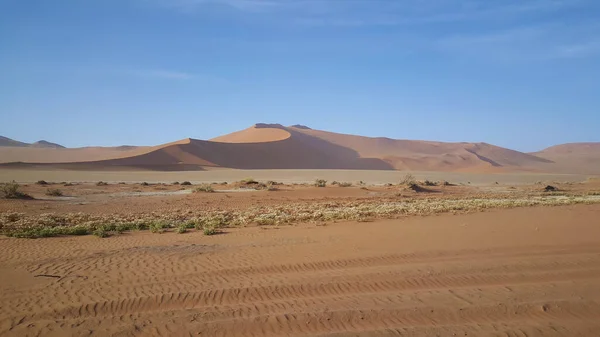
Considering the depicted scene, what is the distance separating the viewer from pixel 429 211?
17781 mm

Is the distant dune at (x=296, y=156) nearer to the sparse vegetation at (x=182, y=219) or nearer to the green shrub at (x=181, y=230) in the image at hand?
the sparse vegetation at (x=182, y=219)

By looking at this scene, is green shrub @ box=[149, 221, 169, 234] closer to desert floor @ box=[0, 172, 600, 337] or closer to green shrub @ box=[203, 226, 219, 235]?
desert floor @ box=[0, 172, 600, 337]

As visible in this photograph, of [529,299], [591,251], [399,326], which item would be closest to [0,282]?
[399,326]

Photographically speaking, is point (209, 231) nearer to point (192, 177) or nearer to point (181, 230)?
point (181, 230)

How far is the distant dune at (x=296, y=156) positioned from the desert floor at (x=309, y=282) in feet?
188

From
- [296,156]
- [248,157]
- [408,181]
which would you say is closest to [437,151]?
[296,156]

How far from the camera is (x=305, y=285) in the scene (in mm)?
7129

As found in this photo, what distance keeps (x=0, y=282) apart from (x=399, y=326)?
643 centimetres

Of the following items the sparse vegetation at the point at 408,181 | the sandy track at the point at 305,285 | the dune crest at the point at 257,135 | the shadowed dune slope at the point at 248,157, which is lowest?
Answer: the sandy track at the point at 305,285

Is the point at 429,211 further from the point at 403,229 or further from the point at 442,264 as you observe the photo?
the point at 442,264

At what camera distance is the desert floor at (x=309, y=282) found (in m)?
5.58

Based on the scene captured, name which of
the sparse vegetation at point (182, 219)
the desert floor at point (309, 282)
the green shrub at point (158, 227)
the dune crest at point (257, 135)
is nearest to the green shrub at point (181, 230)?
the sparse vegetation at point (182, 219)

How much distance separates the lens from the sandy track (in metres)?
5.57

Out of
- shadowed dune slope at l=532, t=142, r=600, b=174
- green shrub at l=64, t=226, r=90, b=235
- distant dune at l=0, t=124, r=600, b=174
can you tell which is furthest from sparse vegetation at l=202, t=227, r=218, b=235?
shadowed dune slope at l=532, t=142, r=600, b=174
